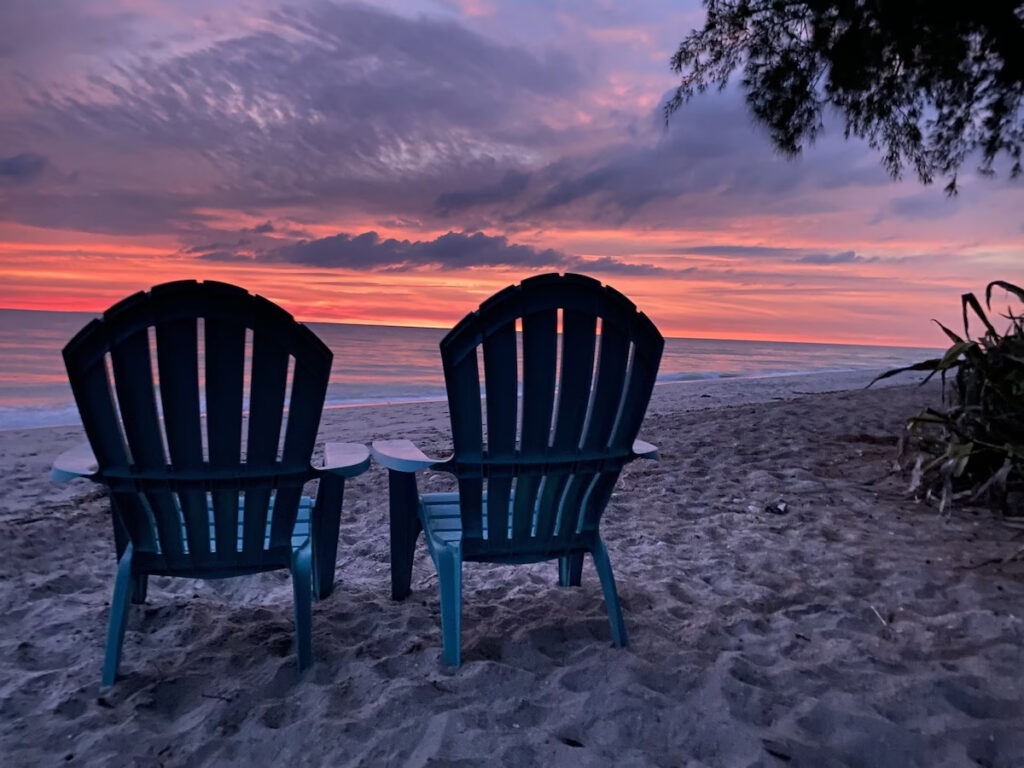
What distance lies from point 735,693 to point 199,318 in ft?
5.98

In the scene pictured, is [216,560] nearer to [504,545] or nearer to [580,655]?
[504,545]

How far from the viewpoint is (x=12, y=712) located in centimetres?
182

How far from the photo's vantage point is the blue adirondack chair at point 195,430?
1.77 m

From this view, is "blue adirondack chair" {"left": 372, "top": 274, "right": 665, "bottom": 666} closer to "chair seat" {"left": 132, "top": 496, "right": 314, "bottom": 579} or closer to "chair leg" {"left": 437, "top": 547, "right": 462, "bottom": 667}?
"chair leg" {"left": 437, "top": 547, "right": 462, "bottom": 667}

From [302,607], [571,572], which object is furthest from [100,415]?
[571,572]

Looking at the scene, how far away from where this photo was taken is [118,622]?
1.99 m

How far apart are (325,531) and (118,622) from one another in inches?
29.9

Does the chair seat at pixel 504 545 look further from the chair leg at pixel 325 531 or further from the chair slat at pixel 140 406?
the chair slat at pixel 140 406

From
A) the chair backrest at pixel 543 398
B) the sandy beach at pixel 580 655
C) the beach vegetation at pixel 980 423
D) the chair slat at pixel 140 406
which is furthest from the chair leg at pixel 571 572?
the beach vegetation at pixel 980 423

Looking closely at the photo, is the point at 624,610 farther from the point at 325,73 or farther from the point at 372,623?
the point at 325,73

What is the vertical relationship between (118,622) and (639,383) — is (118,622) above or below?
below

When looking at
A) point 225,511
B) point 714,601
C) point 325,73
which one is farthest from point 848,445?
point 325,73

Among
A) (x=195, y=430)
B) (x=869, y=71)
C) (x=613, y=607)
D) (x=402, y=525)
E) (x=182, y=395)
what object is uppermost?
(x=869, y=71)

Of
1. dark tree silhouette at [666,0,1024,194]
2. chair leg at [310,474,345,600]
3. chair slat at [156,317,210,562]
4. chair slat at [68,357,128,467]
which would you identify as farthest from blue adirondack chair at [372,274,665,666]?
dark tree silhouette at [666,0,1024,194]
